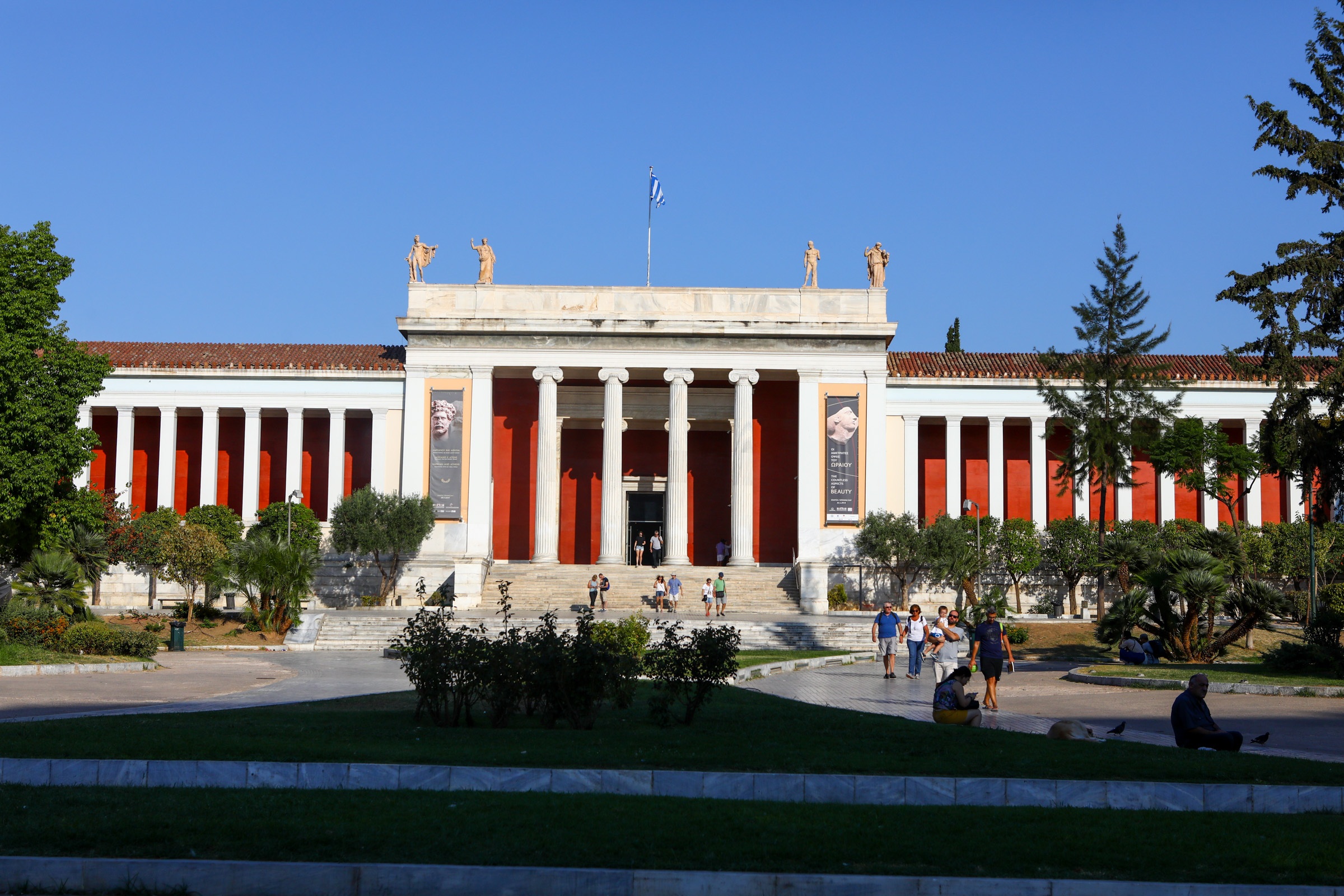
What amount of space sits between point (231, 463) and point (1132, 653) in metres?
35.4

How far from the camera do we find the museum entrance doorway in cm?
4794

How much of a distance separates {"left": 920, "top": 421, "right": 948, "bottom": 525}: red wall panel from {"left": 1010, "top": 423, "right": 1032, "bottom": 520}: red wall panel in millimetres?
2562

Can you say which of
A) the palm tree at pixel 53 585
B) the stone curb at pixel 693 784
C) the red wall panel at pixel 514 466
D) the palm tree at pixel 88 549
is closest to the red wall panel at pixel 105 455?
the red wall panel at pixel 514 466

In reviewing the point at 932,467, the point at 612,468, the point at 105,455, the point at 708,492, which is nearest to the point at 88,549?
the point at 105,455

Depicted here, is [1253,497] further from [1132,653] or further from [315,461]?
[315,461]

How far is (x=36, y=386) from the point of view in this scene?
2638 centimetres

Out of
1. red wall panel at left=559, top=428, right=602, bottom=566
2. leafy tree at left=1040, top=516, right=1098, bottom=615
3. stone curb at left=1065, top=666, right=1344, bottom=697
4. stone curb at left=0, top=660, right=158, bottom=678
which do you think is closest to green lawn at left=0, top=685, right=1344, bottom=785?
stone curb at left=1065, top=666, right=1344, bottom=697

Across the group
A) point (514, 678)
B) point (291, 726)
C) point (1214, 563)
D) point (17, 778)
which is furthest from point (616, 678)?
point (1214, 563)

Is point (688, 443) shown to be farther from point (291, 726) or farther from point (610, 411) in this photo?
point (291, 726)

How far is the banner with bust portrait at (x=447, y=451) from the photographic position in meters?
43.6

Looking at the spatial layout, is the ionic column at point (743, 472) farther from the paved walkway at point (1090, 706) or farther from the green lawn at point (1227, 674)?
the green lawn at point (1227, 674)

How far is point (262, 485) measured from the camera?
48062 millimetres

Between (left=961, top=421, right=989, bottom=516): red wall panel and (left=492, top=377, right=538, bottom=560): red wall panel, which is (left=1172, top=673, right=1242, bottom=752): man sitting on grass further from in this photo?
(left=492, top=377, right=538, bottom=560): red wall panel

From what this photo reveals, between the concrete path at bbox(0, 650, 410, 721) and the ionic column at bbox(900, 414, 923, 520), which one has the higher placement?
the ionic column at bbox(900, 414, 923, 520)
